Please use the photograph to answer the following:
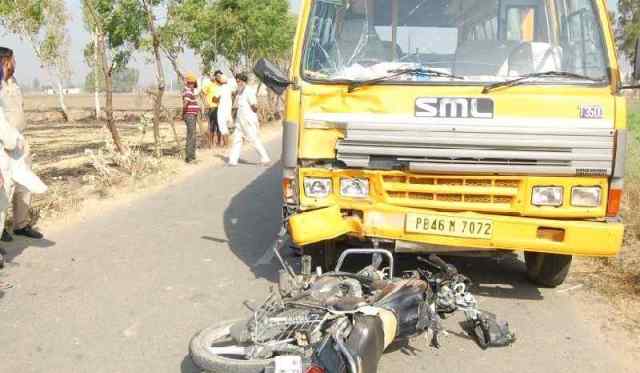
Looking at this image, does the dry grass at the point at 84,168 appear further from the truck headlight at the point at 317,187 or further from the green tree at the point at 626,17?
the green tree at the point at 626,17

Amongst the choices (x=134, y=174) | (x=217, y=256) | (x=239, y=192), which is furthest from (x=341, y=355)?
(x=134, y=174)

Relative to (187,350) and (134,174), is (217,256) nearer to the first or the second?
(187,350)

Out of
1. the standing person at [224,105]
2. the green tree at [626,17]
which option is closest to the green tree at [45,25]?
the standing person at [224,105]

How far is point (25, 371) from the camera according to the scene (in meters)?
4.04

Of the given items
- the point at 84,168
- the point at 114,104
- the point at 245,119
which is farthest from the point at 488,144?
the point at 114,104

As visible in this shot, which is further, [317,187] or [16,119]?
[16,119]

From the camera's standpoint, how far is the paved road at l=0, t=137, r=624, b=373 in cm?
422

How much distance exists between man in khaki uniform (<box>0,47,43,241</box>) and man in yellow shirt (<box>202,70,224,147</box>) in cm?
839

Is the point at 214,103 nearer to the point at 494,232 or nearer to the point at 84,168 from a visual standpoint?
the point at 84,168

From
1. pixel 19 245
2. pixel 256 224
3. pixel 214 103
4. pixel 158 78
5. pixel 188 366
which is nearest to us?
pixel 188 366

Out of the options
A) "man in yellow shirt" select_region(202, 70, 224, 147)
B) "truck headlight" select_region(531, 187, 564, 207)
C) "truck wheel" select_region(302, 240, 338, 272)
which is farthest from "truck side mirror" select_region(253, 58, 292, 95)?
"man in yellow shirt" select_region(202, 70, 224, 147)

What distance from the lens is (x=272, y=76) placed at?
5.12 m

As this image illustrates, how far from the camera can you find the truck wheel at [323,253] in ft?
18.5

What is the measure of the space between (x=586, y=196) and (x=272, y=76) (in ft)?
7.94
